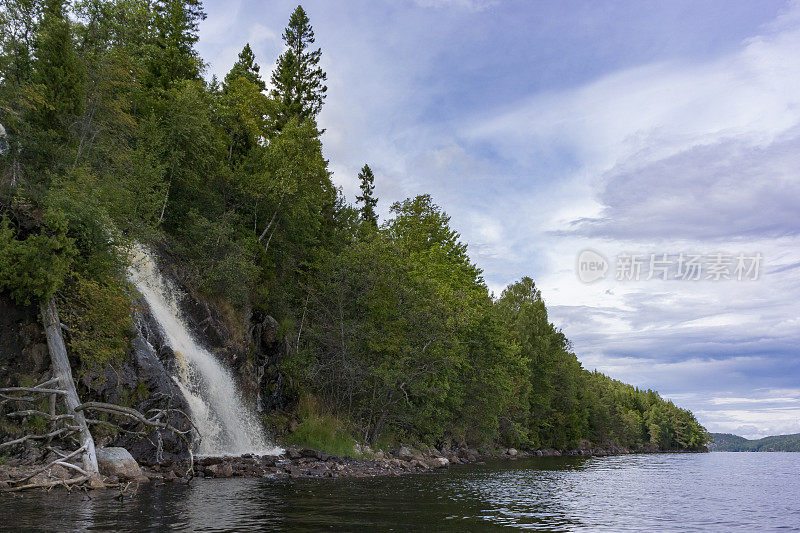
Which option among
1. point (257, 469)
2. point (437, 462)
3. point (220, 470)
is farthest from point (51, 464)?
point (437, 462)

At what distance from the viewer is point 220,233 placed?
120 ft

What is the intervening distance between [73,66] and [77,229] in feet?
40.1

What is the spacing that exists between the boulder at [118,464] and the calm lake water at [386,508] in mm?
1847

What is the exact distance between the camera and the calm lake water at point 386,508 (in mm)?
13289

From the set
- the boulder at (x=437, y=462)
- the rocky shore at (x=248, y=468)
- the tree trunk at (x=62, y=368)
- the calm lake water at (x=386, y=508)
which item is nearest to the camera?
the calm lake water at (x=386, y=508)

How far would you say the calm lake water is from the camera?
13.3 meters

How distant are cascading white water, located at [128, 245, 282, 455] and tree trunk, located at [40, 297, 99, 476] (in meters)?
4.50

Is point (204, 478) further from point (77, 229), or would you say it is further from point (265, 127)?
point (265, 127)

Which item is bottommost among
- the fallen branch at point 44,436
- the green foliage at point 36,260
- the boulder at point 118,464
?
the boulder at point 118,464

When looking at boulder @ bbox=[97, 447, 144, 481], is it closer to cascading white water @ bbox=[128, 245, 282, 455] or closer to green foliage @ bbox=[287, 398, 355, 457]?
cascading white water @ bbox=[128, 245, 282, 455]

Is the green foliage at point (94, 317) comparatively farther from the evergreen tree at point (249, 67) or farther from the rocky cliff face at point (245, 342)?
the evergreen tree at point (249, 67)

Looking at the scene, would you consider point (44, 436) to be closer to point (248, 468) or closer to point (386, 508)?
point (248, 468)

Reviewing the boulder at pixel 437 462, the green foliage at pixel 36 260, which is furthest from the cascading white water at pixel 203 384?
the boulder at pixel 437 462

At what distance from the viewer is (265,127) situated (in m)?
57.5
